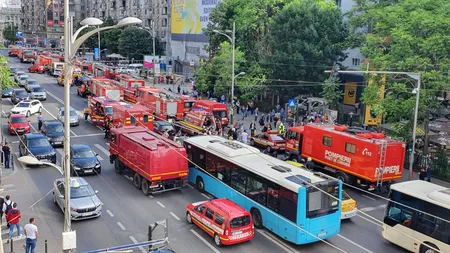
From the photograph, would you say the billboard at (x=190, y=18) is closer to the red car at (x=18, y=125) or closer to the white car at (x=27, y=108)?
the white car at (x=27, y=108)

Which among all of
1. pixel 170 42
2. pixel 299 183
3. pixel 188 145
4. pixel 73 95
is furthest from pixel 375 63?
pixel 170 42

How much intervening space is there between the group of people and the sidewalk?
15.2 inches

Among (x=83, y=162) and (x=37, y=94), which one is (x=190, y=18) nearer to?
(x=37, y=94)

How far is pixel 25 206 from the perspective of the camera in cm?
2114

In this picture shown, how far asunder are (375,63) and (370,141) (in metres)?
9.71

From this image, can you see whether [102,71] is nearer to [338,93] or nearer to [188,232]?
[338,93]

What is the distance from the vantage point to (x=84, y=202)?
19484mm

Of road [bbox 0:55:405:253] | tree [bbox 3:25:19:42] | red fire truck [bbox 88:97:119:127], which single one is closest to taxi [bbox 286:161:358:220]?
road [bbox 0:55:405:253]

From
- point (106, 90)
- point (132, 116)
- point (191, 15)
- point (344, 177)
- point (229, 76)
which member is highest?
point (191, 15)

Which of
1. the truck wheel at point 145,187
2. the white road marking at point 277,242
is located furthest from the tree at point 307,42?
the white road marking at point 277,242

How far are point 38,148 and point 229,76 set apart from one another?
81.7ft

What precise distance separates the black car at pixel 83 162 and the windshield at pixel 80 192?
202 inches

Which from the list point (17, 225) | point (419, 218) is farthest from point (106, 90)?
point (419, 218)

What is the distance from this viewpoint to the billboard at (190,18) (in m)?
73.8
